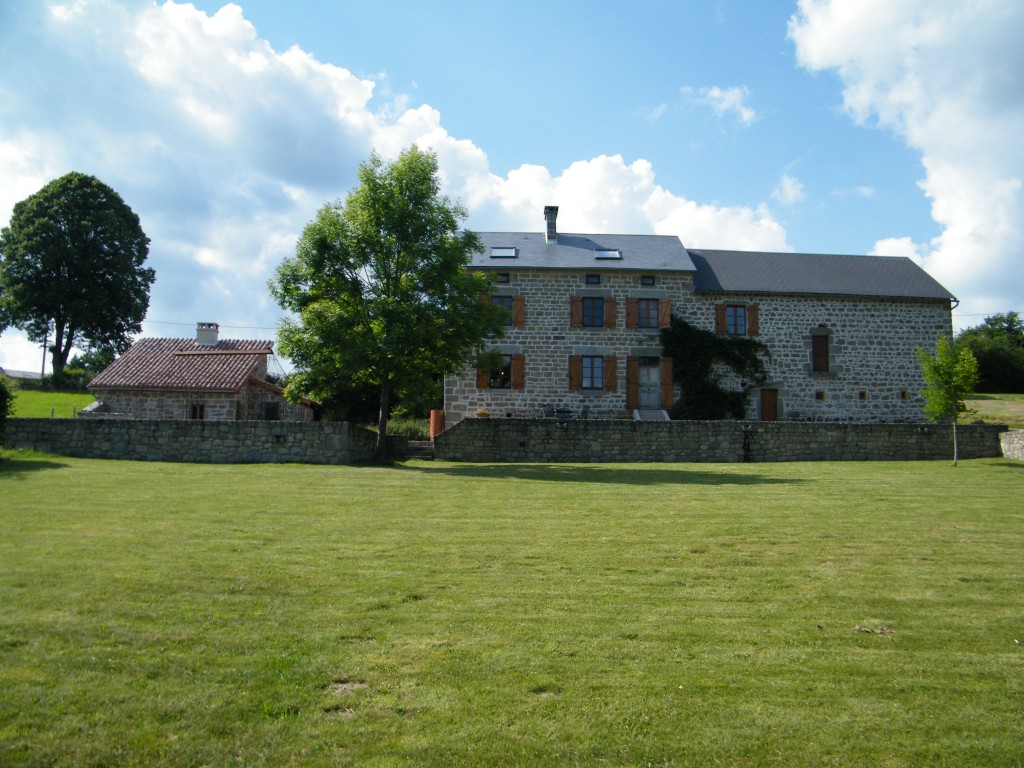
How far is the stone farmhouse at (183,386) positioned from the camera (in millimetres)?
26469

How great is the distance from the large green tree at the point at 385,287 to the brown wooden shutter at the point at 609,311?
7366 millimetres

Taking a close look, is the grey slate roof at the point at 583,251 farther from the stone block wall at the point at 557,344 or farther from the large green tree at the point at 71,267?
the large green tree at the point at 71,267

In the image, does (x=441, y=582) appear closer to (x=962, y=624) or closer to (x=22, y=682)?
(x=22, y=682)

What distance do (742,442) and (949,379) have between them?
5.47 metres

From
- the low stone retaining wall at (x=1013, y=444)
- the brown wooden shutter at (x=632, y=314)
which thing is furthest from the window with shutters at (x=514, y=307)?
the low stone retaining wall at (x=1013, y=444)

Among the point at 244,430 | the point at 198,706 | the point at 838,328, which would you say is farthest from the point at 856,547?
the point at 838,328

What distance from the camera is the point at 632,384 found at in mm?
27000

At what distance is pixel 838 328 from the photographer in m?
27.8

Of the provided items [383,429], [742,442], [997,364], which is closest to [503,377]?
[383,429]

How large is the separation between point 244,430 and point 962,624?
15.9 meters

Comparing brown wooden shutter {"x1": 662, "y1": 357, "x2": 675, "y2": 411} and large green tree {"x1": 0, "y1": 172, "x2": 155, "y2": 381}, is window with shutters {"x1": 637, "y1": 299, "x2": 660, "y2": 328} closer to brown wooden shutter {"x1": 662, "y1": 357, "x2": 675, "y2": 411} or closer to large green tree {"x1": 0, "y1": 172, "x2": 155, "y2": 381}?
brown wooden shutter {"x1": 662, "y1": 357, "x2": 675, "y2": 411}

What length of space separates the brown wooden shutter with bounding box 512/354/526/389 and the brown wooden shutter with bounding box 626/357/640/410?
375 centimetres

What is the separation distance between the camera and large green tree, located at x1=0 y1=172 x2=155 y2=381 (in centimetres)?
3578

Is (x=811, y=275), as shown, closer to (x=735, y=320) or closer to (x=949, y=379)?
(x=735, y=320)
